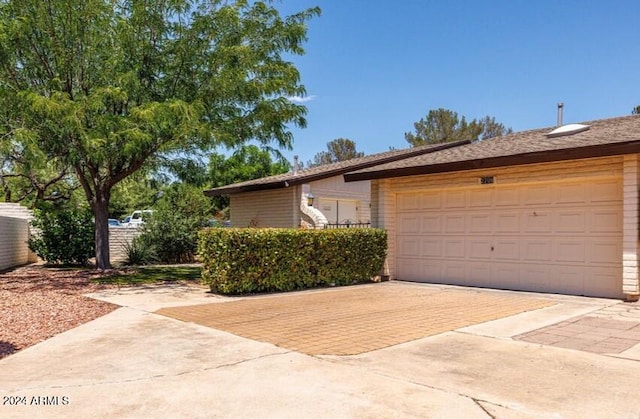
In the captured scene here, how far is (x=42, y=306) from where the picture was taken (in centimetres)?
827

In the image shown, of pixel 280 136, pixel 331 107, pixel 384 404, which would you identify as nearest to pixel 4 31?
pixel 280 136

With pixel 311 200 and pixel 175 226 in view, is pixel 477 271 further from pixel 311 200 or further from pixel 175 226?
pixel 175 226

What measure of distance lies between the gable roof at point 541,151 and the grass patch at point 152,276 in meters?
5.29

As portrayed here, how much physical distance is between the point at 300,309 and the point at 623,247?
5.86 metres

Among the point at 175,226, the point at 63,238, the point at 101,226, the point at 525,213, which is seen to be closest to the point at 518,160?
the point at 525,213

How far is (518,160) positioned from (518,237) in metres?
1.73

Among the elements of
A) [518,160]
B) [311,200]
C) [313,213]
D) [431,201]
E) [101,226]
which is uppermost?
[518,160]

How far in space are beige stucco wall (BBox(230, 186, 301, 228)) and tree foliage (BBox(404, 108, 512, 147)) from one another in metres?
23.8

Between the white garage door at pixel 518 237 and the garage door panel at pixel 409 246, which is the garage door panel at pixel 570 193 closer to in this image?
the white garage door at pixel 518 237

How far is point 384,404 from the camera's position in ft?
12.1

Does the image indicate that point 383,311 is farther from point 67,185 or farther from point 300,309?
point 67,185

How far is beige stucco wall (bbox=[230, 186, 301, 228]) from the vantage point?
16.3 m

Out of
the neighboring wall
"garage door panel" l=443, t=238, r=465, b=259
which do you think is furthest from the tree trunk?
"garage door panel" l=443, t=238, r=465, b=259

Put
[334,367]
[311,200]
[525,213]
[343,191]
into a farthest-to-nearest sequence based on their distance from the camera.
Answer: [343,191]
[311,200]
[525,213]
[334,367]
